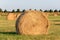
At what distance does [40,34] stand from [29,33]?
2.29ft

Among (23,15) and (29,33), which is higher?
(23,15)

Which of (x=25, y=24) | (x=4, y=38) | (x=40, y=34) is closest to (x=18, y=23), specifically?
(x=25, y=24)

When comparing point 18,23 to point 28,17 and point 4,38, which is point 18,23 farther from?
point 4,38

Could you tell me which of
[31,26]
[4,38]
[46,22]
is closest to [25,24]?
[31,26]

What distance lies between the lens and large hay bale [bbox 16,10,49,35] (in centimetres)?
1619

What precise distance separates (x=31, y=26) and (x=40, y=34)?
2.50 ft

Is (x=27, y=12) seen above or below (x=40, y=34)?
above

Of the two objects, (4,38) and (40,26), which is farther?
(40,26)

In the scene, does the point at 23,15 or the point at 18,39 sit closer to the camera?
the point at 18,39

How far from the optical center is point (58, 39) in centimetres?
1370

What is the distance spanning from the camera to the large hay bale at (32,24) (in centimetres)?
1619

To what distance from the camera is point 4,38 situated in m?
13.7

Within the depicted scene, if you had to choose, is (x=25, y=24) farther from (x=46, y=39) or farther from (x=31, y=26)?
(x=46, y=39)

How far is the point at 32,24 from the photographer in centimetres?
1642
